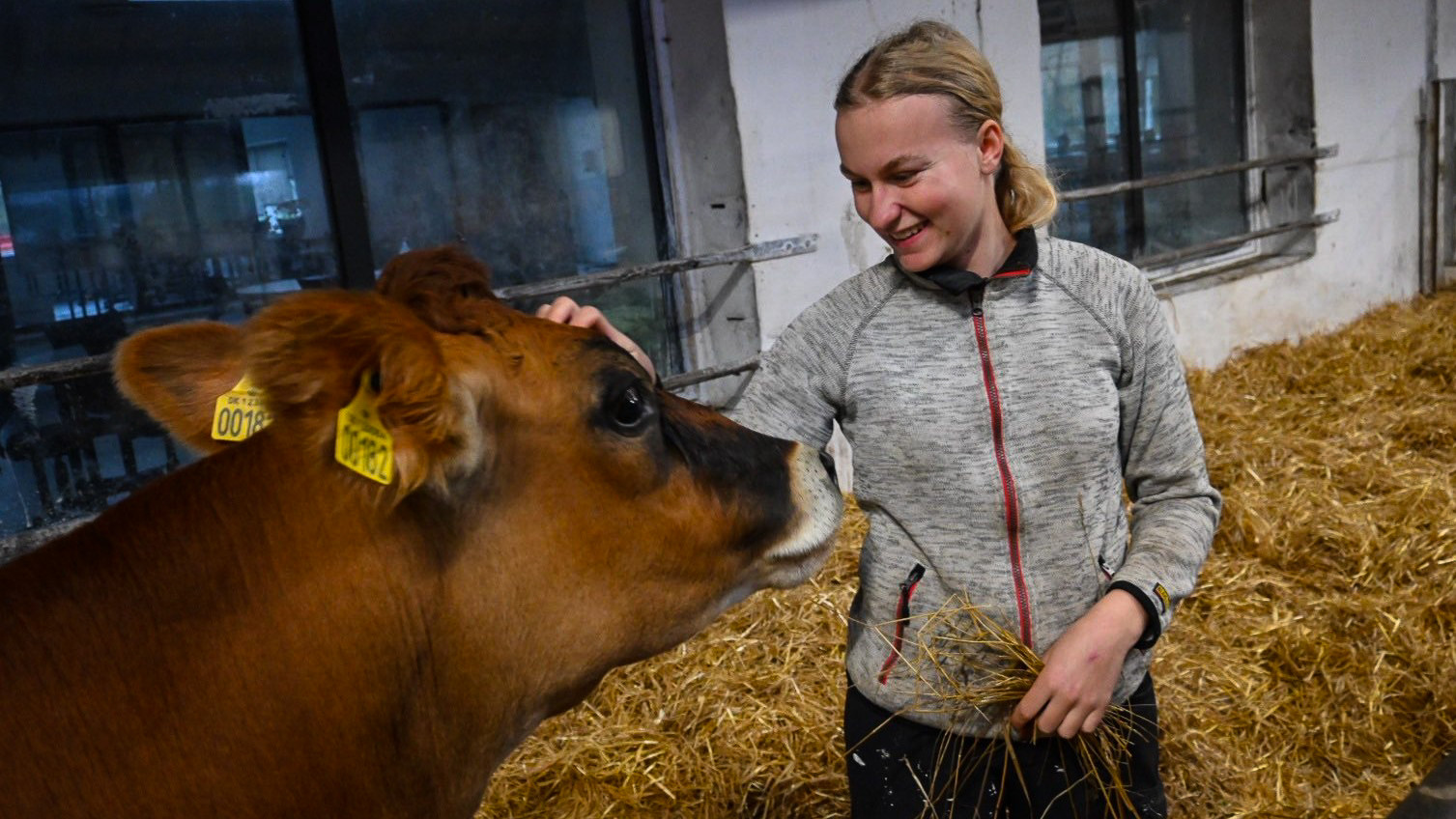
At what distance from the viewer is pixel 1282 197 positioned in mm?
7988

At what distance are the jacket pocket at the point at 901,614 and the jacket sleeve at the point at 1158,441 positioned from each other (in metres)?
0.29

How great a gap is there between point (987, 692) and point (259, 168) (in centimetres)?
295

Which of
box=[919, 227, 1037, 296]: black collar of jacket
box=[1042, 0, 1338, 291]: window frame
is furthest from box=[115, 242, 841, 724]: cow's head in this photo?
box=[1042, 0, 1338, 291]: window frame

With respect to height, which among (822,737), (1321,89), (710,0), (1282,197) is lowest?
(822,737)

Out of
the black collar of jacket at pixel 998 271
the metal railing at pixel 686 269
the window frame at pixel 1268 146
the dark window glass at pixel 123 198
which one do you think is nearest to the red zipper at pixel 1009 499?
the black collar of jacket at pixel 998 271

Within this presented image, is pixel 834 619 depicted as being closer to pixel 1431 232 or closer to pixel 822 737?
pixel 822 737

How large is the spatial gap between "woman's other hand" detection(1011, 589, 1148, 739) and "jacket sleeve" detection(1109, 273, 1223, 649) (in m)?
0.14

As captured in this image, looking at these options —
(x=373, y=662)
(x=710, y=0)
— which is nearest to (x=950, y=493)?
(x=373, y=662)

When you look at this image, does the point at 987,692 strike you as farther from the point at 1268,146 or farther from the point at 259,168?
the point at 1268,146

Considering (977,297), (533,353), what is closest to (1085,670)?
(977,297)

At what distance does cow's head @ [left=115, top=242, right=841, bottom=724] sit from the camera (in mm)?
1382

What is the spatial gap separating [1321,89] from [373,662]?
25.1 feet

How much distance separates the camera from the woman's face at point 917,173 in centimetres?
190

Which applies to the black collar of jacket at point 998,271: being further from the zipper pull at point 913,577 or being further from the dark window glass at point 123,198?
the dark window glass at point 123,198
